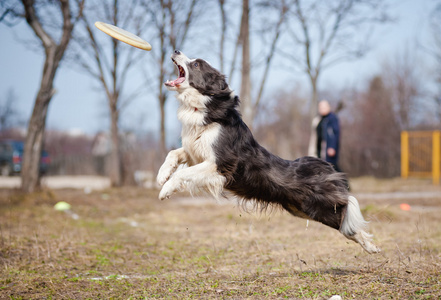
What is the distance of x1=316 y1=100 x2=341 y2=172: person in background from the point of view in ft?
30.3

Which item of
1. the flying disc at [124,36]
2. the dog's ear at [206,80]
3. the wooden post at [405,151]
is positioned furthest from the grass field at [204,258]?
the wooden post at [405,151]

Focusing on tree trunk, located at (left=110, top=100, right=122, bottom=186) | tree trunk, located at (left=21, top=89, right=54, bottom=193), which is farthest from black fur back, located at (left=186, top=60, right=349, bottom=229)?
tree trunk, located at (left=110, top=100, right=122, bottom=186)

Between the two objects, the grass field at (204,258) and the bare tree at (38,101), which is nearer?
the grass field at (204,258)

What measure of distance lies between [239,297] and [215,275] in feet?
3.24

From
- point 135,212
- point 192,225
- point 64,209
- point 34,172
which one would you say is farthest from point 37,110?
point 192,225

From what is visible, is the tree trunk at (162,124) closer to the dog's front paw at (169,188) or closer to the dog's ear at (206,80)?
the dog's ear at (206,80)

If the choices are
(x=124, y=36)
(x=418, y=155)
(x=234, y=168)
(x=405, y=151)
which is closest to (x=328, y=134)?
(x=234, y=168)

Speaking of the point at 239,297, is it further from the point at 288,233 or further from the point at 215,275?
the point at 288,233

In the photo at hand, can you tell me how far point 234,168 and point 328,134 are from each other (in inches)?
211

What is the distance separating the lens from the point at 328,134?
9344mm

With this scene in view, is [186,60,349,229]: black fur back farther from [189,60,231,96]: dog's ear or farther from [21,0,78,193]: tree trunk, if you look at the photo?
[21,0,78,193]: tree trunk

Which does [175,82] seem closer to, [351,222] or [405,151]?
[351,222]

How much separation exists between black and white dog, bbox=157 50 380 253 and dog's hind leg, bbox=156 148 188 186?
0.03ft

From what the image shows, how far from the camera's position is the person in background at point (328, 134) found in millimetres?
9250
